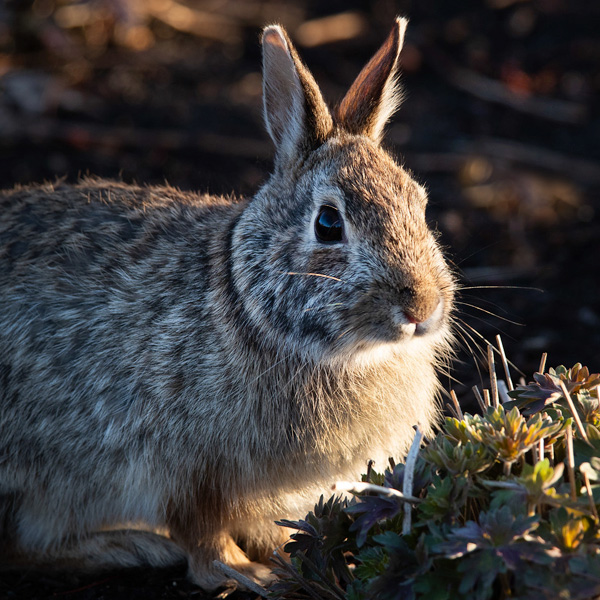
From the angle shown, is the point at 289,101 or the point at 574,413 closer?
the point at 574,413

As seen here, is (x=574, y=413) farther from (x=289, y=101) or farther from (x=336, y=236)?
(x=289, y=101)

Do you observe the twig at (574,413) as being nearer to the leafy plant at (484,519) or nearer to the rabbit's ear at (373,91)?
the leafy plant at (484,519)

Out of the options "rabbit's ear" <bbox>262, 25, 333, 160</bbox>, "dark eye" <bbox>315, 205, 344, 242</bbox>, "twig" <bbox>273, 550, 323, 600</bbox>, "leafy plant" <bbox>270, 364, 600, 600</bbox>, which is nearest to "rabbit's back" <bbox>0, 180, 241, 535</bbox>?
"rabbit's ear" <bbox>262, 25, 333, 160</bbox>

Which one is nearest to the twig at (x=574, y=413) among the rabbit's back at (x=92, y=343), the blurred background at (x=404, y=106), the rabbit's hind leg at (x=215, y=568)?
the rabbit's back at (x=92, y=343)

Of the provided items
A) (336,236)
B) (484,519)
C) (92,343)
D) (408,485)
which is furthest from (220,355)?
(484,519)

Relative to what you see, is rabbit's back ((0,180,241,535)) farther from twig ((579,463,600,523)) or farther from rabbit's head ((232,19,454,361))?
twig ((579,463,600,523))

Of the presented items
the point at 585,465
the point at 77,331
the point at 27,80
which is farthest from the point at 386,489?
the point at 27,80

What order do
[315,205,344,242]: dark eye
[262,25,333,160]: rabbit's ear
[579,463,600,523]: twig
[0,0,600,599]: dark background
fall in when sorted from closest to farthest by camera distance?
[579,463,600,523]: twig < [315,205,344,242]: dark eye < [262,25,333,160]: rabbit's ear < [0,0,600,599]: dark background
